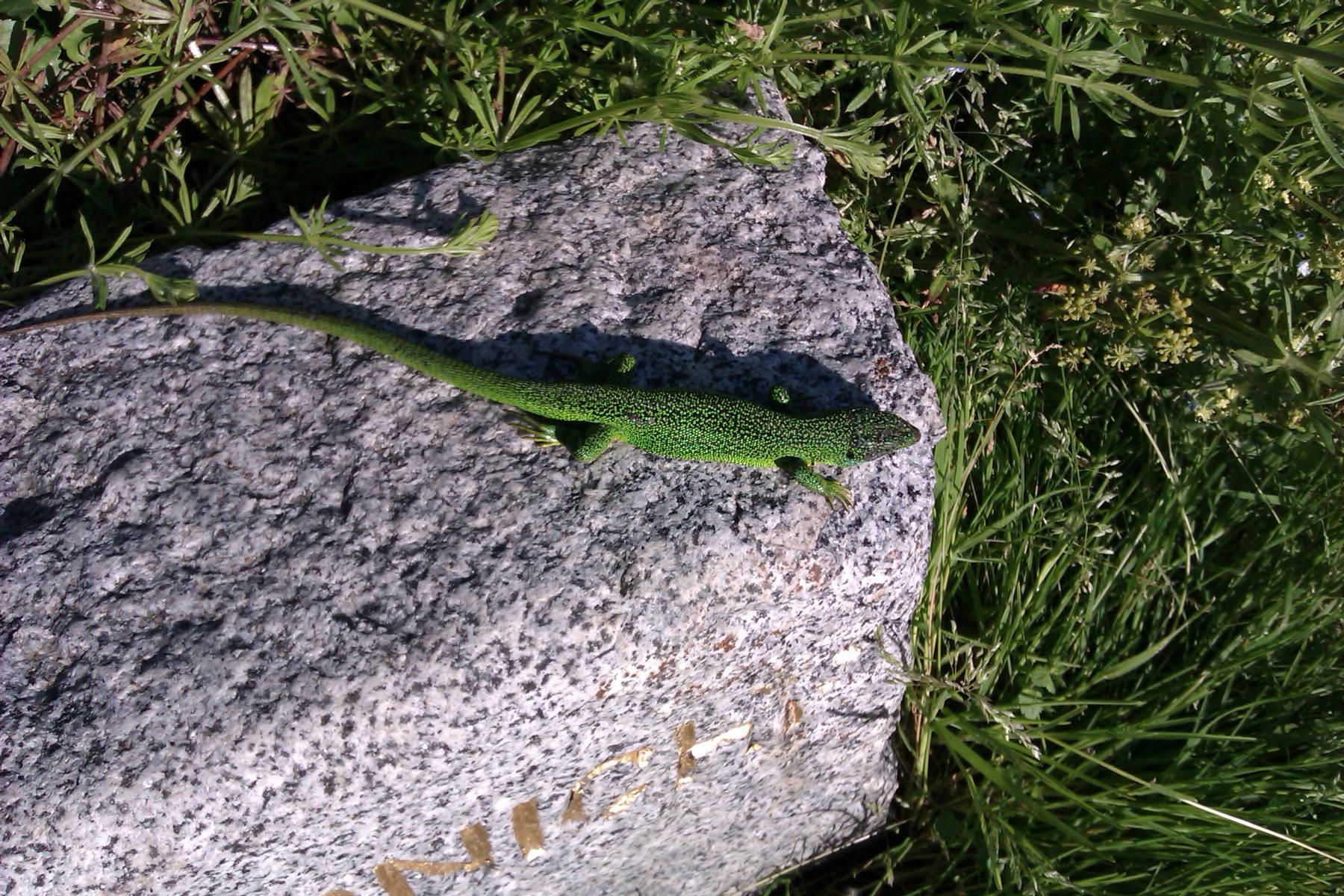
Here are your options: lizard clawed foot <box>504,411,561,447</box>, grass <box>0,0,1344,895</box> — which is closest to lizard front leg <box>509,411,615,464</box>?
lizard clawed foot <box>504,411,561,447</box>

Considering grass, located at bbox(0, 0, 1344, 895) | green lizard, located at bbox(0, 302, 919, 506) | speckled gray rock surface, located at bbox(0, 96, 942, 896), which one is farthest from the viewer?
grass, located at bbox(0, 0, 1344, 895)

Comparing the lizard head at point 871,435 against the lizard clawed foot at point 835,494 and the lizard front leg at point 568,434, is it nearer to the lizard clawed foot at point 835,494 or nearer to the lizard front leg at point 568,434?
the lizard clawed foot at point 835,494

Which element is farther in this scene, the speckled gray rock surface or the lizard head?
the lizard head

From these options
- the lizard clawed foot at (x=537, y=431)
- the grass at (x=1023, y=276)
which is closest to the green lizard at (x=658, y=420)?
the lizard clawed foot at (x=537, y=431)

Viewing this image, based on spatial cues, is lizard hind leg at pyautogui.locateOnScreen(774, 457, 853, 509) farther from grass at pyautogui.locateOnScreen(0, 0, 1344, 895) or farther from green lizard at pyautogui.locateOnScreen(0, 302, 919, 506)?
grass at pyautogui.locateOnScreen(0, 0, 1344, 895)

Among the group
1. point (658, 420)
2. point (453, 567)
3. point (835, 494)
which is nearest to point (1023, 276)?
point (835, 494)

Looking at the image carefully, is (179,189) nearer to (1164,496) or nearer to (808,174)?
(808,174)
